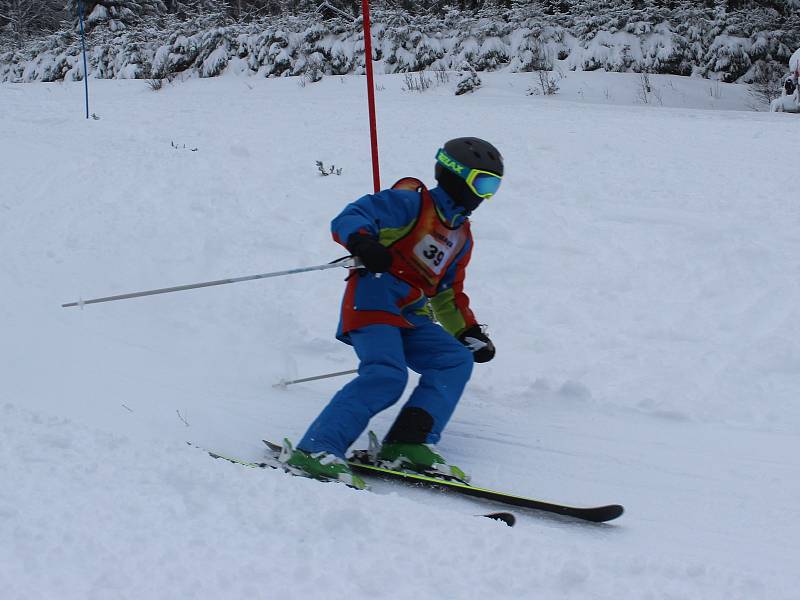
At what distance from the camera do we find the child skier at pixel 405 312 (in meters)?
3.41

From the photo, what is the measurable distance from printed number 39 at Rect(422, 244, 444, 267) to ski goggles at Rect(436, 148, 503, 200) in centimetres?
32

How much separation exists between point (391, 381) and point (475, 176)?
960mm

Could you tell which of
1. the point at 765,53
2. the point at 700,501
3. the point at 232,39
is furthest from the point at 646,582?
the point at 232,39

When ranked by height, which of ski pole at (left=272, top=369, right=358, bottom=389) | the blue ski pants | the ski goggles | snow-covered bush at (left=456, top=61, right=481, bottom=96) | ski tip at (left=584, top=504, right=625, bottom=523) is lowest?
ski pole at (left=272, top=369, right=358, bottom=389)

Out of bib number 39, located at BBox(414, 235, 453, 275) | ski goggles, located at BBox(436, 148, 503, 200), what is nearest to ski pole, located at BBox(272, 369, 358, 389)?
bib number 39, located at BBox(414, 235, 453, 275)

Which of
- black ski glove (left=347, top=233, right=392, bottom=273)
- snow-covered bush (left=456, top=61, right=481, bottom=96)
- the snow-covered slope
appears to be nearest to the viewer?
the snow-covered slope

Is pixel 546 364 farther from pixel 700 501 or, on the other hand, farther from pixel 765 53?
pixel 765 53

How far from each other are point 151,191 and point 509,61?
26.9 feet

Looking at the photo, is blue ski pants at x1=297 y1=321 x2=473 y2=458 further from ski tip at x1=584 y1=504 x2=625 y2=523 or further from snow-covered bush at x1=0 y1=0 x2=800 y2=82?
snow-covered bush at x1=0 y1=0 x2=800 y2=82

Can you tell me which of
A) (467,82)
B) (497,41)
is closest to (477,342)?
(467,82)

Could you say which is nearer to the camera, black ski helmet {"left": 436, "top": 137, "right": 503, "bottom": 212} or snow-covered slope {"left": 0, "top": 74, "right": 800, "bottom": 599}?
snow-covered slope {"left": 0, "top": 74, "right": 800, "bottom": 599}

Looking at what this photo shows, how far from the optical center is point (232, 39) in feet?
53.7

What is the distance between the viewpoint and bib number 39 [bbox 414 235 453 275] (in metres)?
3.76

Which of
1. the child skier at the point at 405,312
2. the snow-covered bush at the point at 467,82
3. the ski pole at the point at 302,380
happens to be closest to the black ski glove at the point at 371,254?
the child skier at the point at 405,312
